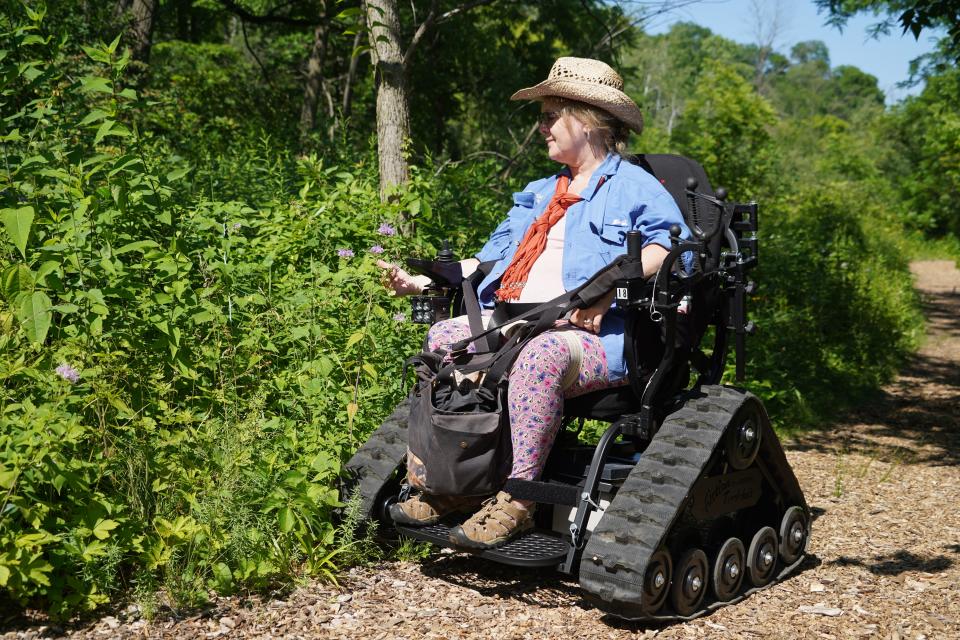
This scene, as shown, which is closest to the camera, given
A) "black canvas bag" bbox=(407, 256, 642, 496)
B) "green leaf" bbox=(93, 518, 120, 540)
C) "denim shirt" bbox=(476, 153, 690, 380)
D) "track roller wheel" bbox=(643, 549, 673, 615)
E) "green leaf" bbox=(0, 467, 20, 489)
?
"green leaf" bbox=(0, 467, 20, 489)

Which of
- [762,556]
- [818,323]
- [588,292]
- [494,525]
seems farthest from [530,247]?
[818,323]

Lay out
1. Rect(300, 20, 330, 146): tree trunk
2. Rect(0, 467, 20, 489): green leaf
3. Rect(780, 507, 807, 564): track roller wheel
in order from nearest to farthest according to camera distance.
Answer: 1. Rect(0, 467, 20, 489): green leaf
2. Rect(780, 507, 807, 564): track roller wheel
3. Rect(300, 20, 330, 146): tree trunk

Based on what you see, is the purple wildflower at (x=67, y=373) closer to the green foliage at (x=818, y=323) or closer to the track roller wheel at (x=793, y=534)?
the track roller wheel at (x=793, y=534)

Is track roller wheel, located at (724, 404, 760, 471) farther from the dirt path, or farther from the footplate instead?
the footplate

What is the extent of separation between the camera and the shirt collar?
390cm

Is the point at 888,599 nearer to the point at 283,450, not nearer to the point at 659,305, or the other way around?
the point at 659,305

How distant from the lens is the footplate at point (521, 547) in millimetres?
3316

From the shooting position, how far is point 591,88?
3889mm

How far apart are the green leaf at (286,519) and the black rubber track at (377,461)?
0.39 metres

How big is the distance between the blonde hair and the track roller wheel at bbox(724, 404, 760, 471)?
3.94 ft

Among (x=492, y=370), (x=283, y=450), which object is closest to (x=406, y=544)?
(x=283, y=450)

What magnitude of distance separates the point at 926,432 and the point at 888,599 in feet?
13.5

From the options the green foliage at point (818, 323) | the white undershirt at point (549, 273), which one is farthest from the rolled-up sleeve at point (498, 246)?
the green foliage at point (818, 323)

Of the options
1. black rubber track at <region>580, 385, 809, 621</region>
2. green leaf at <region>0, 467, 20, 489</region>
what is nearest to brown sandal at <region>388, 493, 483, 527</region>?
black rubber track at <region>580, 385, 809, 621</region>
